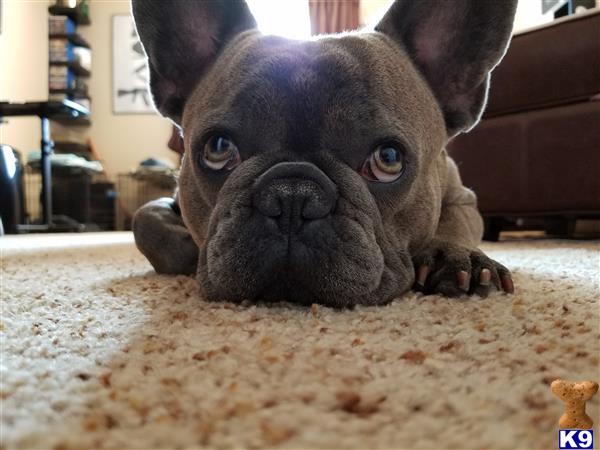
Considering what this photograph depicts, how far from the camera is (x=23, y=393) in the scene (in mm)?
481

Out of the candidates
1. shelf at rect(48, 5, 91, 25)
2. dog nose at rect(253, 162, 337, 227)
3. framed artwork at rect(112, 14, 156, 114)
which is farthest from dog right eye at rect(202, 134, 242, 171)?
shelf at rect(48, 5, 91, 25)

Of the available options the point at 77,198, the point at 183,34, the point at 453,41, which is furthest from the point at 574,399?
the point at 77,198

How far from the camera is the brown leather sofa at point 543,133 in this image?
2.36 metres

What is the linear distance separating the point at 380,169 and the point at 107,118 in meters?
6.53

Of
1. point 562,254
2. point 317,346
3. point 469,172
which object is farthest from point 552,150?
point 317,346

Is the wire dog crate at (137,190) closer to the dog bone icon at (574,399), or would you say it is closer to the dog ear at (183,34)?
the dog ear at (183,34)

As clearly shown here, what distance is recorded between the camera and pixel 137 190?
6430mm

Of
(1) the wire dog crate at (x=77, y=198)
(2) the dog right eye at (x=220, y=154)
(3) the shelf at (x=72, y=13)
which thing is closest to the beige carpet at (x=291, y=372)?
(2) the dog right eye at (x=220, y=154)

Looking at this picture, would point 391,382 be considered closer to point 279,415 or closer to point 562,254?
point 279,415

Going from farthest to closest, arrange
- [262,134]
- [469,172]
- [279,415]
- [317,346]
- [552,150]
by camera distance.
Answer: [469,172] < [552,150] < [262,134] < [317,346] < [279,415]

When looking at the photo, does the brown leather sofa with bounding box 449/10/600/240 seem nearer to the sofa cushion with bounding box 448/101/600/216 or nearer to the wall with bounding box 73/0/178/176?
the sofa cushion with bounding box 448/101/600/216

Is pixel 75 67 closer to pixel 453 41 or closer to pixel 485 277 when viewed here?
pixel 453 41

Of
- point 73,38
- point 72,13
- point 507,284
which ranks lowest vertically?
point 507,284

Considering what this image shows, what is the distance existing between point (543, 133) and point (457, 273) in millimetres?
1761
